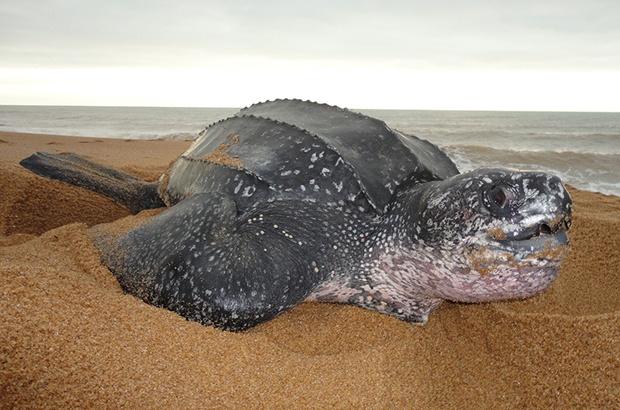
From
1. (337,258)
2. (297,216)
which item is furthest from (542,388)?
(297,216)

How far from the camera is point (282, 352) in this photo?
1.49 metres

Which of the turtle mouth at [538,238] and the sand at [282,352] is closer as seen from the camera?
the sand at [282,352]

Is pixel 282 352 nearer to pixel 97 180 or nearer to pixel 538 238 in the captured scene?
pixel 538 238

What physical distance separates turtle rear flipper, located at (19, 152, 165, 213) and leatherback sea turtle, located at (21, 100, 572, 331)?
0.74m

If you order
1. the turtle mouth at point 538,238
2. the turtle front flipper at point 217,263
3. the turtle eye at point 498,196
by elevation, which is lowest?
the turtle front flipper at point 217,263

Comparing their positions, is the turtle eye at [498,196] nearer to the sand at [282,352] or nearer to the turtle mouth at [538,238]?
the turtle mouth at [538,238]

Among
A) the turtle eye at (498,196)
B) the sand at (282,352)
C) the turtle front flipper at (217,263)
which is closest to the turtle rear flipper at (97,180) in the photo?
the sand at (282,352)

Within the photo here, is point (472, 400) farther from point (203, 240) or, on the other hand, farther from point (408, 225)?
point (203, 240)

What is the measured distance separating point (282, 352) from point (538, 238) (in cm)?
93

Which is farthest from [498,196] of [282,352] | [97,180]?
[97,180]

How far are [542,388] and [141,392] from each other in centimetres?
134

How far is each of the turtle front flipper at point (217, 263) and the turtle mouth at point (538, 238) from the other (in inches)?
28.2

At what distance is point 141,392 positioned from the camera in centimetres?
113

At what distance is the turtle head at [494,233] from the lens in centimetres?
141
